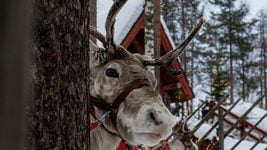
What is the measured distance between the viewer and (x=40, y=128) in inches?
68.6

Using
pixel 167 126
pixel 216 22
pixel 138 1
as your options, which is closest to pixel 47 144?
pixel 167 126

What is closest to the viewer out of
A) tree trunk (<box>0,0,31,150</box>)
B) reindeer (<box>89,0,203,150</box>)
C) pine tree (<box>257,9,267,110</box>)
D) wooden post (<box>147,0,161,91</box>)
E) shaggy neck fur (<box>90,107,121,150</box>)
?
tree trunk (<box>0,0,31,150</box>)

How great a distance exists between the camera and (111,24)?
3.71 metres

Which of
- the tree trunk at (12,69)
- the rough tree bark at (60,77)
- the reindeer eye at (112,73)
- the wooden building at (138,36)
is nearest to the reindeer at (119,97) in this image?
the reindeer eye at (112,73)

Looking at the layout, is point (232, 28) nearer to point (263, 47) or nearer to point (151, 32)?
point (263, 47)

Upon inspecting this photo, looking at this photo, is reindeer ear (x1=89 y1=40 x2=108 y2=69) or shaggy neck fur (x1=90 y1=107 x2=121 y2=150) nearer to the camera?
shaggy neck fur (x1=90 y1=107 x2=121 y2=150)

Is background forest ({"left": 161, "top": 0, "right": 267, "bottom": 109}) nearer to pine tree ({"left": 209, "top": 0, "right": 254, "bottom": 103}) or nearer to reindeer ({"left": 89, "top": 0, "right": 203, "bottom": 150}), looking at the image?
pine tree ({"left": 209, "top": 0, "right": 254, "bottom": 103})

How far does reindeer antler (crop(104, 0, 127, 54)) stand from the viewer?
3277 mm

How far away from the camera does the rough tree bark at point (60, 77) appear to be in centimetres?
175

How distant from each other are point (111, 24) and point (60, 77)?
75.1 inches

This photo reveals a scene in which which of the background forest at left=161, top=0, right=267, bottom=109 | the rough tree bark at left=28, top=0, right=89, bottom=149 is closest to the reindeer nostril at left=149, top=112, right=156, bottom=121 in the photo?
the rough tree bark at left=28, top=0, right=89, bottom=149

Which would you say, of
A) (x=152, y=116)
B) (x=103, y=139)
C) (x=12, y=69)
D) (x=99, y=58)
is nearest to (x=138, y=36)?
(x=99, y=58)

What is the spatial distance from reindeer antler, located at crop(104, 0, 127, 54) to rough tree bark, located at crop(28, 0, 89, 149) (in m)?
1.31

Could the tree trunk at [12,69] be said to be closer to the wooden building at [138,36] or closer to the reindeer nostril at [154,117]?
the reindeer nostril at [154,117]
